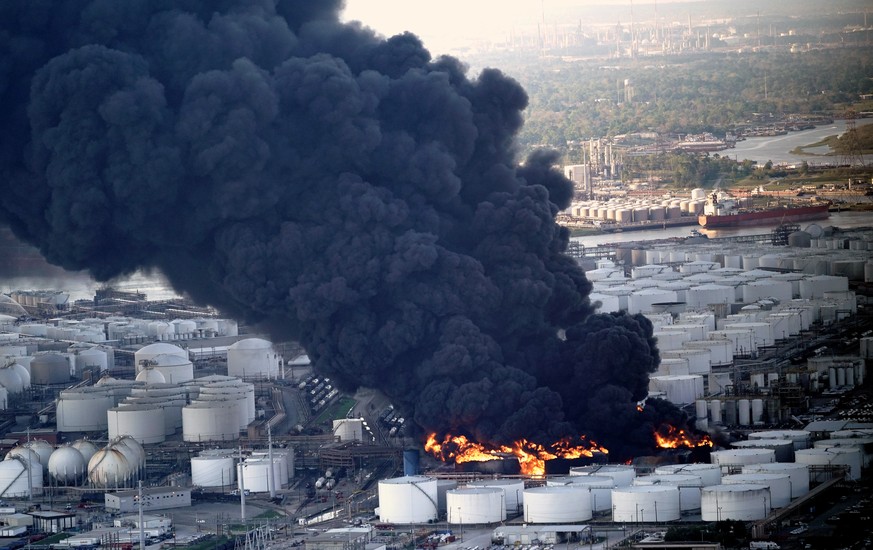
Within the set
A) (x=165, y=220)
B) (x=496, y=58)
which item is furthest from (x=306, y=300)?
(x=496, y=58)

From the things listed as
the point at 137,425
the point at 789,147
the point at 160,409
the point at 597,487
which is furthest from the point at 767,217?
the point at 597,487

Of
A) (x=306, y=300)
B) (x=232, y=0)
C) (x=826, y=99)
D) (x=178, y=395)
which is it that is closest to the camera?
(x=306, y=300)

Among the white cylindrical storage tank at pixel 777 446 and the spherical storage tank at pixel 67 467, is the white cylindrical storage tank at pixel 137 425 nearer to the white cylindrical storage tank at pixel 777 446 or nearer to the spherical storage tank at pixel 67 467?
the spherical storage tank at pixel 67 467

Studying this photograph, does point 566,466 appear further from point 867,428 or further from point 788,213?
point 788,213

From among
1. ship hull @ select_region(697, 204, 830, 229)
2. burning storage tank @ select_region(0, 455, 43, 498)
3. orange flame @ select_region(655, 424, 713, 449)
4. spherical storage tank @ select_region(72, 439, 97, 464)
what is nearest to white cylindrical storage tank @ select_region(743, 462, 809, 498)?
orange flame @ select_region(655, 424, 713, 449)

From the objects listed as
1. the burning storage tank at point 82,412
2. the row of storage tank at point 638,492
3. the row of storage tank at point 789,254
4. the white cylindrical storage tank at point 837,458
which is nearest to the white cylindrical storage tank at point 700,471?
the row of storage tank at point 638,492

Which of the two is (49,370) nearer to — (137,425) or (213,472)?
(137,425)

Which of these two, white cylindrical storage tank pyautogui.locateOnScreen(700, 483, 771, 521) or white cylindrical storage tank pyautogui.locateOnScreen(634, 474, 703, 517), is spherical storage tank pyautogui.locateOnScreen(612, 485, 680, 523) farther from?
white cylindrical storage tank pyautogui.locateOnScreen(700, 483, 771, 521)
